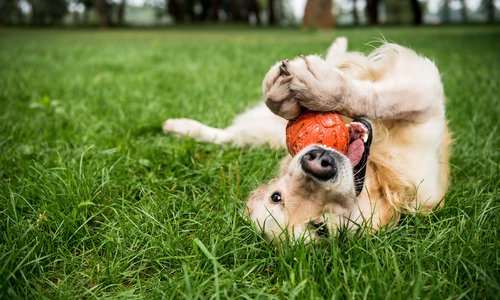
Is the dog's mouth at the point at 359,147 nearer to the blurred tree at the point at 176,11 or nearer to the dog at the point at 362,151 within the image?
the dog at the point at 362,151

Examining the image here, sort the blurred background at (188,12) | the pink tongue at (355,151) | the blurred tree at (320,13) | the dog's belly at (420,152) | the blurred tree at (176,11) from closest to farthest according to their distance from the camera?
the pink tongue at (355,151)
the dog's belly at (420,152)
the blurred tree at (320,13)
the blurred background at (188,12)
the blurred tree at (176,11)

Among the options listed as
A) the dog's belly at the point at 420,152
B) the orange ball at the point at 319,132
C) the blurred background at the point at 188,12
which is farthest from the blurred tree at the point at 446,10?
the orange ball at the point at 319,132

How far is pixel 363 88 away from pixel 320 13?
16.3 metres

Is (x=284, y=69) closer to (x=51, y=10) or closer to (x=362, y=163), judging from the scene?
(x=362, y=163)

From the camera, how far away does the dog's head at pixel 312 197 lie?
1.78 metres

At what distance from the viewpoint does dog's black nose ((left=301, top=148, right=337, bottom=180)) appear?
68.8 inches

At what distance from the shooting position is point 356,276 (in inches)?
66.1

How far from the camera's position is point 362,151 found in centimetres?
210

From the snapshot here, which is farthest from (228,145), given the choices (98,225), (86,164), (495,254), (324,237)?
(495,254)

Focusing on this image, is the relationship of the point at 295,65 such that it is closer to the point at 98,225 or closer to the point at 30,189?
the point at 98,225

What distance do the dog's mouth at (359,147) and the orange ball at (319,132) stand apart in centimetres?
7

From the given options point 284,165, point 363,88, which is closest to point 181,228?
point 284,165

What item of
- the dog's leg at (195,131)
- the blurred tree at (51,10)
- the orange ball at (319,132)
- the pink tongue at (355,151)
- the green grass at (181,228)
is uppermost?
the blurred tree at (51,10)

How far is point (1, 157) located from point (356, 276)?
251cm
